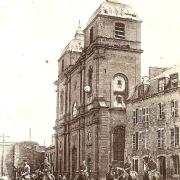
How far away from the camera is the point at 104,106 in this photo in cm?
4219

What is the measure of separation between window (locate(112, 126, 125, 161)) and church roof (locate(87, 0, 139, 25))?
11.0 metres

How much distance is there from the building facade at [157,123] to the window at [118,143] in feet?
7.42

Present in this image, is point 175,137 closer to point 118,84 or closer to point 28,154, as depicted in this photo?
point 118,84

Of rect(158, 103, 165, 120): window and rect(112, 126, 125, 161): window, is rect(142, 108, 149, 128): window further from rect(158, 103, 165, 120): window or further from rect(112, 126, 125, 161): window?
rect(112, 126, 125, 161): window

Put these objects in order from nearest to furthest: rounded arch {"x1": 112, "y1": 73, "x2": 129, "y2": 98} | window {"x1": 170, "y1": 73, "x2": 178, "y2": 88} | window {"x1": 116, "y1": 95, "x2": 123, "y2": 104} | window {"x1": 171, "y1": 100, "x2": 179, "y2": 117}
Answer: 1. window {"x1": 171, "y1": 100, "x2": 179, "y2": 117}
2. window {"x1": 170, "y1": 73, "x2": 178, "y2": 88}
3. window {"x1": 116, "y1": 95, "x2": 123, "y2": 104}
4. rounded arch {"x1": 112, "y1": 73, "x2": 129, "y2": 98}

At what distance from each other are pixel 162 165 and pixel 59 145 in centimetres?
2419

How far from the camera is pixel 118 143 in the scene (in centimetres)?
4253

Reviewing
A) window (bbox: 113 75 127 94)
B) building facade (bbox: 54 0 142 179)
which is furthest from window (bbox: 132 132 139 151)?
window (bbox: 113 75 127 94)

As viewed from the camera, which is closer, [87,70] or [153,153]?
[153,153]

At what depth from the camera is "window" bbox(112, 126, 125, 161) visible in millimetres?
42281

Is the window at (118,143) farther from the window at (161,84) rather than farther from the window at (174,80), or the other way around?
the window at (174,80)

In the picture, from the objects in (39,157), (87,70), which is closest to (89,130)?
(87,70)

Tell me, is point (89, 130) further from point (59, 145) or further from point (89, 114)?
point (59, 145)

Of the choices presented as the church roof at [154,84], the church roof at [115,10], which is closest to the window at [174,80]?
the church roof at [154,84]
